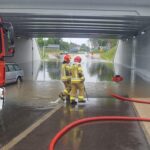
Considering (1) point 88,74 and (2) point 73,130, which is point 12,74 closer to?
(1) point 88,74

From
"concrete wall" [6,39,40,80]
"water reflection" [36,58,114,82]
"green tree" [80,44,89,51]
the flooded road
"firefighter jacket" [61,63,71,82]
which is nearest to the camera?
the flooded road

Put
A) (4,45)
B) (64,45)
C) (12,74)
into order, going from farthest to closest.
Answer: (64,45)
(12,74)
(4,45)

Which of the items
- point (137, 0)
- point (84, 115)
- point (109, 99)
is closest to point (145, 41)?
point (137, 0)

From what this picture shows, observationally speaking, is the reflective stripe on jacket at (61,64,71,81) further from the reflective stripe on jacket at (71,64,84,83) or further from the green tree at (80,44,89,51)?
the green tree at (80,44,89,51)

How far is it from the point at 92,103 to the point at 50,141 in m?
5.91

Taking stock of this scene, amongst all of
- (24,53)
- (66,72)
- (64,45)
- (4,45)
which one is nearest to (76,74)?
(66,72)

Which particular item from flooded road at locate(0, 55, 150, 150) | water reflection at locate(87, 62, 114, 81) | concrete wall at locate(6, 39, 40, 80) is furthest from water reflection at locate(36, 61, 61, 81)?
flooded road at locate(0, 55, 150, 150)

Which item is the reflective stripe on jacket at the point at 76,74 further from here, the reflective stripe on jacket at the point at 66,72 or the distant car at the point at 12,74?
the distant car at the point at 12,74

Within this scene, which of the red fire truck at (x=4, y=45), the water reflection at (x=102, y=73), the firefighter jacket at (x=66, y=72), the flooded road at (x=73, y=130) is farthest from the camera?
the water reflection at (x=102, y=73)

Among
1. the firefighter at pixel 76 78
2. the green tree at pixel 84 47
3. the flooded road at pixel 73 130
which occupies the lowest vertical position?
the green tree at pixel 84 47

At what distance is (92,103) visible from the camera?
13602 mm

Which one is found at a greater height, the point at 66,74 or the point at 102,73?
the point at 66,74

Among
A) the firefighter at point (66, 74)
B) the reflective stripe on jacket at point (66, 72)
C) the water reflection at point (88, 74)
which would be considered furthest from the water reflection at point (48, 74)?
the reflective stripe on jacket at point (66, 72)

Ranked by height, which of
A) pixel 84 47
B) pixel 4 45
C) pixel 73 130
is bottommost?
pixel 84 47
